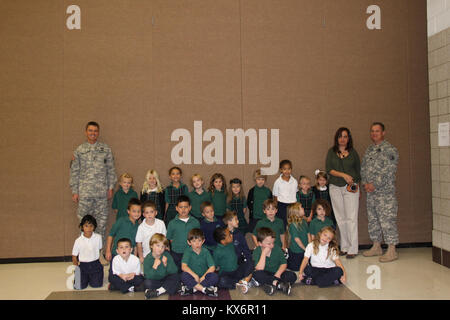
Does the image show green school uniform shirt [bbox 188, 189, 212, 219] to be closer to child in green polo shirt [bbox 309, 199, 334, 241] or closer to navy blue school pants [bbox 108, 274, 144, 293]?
navy blue school pants [bbox 108, 274, 144, 293]

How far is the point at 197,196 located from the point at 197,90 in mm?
1595

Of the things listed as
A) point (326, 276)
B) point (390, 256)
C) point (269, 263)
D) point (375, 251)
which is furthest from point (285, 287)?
point (375, 251)

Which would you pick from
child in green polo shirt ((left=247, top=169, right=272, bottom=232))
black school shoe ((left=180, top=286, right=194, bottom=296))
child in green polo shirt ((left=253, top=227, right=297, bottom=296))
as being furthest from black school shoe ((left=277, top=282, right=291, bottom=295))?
child in green polo shirt ((left=247, top=169, right=272, bottom=232))

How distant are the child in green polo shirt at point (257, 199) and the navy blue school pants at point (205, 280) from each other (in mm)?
1398

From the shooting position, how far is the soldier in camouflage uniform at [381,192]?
16.3 ft

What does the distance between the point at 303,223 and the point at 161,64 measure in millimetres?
2994

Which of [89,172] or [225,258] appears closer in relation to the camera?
[225,258]

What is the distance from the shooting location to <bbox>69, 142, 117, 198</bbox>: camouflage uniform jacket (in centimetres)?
490

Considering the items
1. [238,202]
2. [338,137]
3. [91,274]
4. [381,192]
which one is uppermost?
[338,137]

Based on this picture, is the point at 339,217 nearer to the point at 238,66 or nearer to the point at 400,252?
the point at 400,252

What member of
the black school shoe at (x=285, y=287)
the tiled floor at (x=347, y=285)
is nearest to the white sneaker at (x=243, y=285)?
the tiled floor at (x=347, y=285)

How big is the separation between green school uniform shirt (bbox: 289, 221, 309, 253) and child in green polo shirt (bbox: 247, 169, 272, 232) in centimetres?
62

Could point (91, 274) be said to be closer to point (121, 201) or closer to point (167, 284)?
point (167, 284)

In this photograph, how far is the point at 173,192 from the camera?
4.88 m
